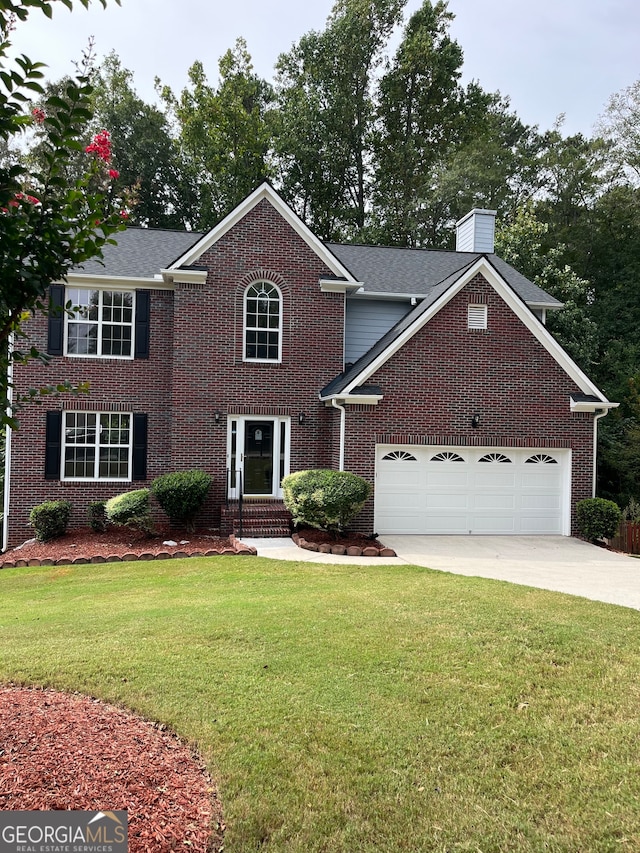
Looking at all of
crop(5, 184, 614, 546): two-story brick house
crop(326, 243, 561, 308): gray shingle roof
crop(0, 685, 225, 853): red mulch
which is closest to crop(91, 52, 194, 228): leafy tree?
crop(326, 243, 561, 308): gray shingle roof

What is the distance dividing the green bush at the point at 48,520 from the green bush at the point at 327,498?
18.0 feet

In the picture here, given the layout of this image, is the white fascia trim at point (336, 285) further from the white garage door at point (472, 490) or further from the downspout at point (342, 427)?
the white garage door at point (472, 490)

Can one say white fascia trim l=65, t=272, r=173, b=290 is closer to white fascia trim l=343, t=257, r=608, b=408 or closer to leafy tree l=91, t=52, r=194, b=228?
white fascia trim l=343, t=257, r=608, b=408

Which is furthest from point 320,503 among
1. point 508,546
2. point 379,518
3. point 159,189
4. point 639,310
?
point 159,189

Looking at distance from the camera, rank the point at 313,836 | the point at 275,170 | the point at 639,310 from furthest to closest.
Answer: the point at 275,170 → the point at 639,310 → the point at 313,836

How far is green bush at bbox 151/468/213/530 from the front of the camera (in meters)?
13.4

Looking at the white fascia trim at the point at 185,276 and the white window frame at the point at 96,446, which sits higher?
the white fascia trim at the point at 185,276

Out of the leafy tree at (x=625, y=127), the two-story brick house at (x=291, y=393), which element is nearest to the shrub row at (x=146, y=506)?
the two-story brick house at (x=291, y=393)

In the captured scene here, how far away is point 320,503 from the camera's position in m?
12.1

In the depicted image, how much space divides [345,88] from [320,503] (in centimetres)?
2904

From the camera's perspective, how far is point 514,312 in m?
14.1

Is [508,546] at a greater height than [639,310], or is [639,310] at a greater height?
[639,310]

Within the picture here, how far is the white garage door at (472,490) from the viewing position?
13711 mm

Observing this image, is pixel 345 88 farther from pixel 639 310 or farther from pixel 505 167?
pixel 639 310
